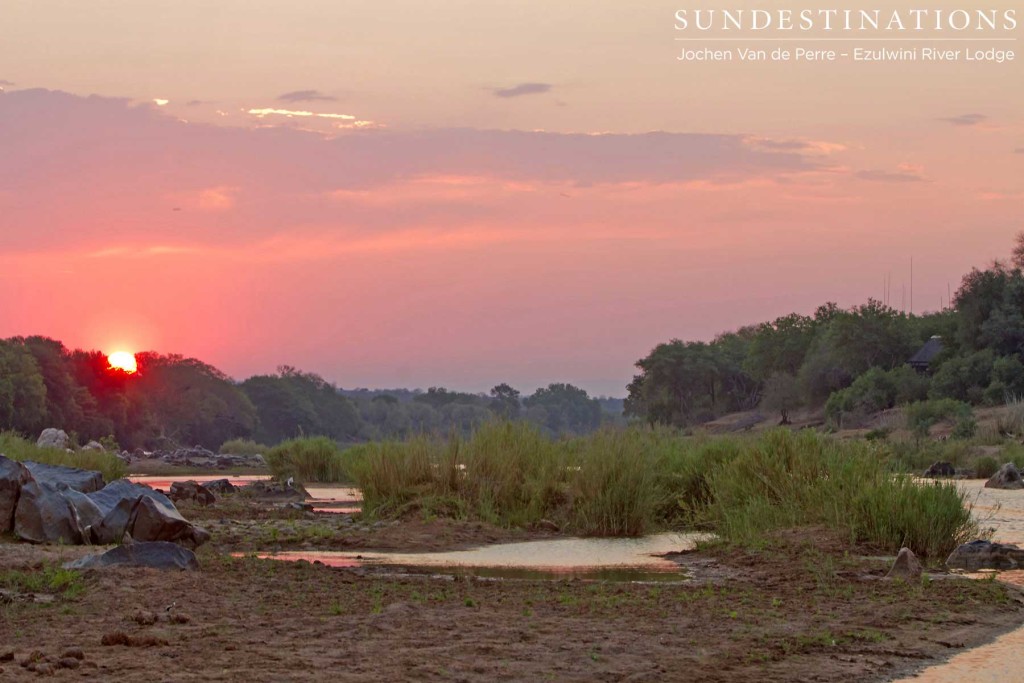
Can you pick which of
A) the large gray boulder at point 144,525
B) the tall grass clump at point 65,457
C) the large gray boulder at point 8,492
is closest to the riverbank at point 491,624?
the large gray boulder at point 144,525

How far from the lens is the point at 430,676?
24.2 ft

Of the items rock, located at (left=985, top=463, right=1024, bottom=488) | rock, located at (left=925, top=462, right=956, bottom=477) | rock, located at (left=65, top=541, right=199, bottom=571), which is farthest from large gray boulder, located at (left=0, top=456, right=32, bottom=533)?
rock, located at (left=925, top=462, right=956, bottom=477)

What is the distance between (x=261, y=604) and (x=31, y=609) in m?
1.73

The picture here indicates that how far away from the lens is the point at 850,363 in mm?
68000

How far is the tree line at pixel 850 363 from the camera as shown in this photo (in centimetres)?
5659

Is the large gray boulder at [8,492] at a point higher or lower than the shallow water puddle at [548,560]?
higher

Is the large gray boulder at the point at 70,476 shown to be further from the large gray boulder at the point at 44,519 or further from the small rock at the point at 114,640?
the small rock at the point at 114,640

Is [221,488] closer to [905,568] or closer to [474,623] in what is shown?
[905,568]

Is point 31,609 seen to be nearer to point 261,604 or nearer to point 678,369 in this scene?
point 261,604

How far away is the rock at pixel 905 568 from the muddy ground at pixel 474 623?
205mm

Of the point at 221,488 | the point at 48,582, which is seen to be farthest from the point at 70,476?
the point at 221,488

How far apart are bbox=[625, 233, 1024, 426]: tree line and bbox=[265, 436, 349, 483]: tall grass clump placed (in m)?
28.1

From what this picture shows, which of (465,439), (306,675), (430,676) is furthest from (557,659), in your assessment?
(465,439)

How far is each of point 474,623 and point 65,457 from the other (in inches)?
702
